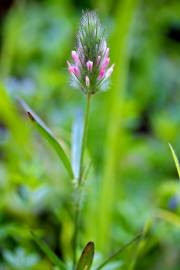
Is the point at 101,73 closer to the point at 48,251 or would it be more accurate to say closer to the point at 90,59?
the point at 90,59

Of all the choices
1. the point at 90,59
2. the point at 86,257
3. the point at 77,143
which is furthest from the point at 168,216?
the point at 90,59

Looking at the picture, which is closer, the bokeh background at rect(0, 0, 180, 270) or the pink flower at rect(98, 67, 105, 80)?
the pink flower at rect(98, 67, 105, 80)

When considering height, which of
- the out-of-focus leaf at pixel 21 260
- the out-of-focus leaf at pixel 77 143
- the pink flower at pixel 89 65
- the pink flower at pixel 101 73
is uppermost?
the pink flower at pixel 89 65

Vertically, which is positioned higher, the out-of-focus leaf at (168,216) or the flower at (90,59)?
the flower at (90,59)

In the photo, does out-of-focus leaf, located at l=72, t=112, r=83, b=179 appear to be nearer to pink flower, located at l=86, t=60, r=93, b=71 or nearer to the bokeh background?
the bokeh background

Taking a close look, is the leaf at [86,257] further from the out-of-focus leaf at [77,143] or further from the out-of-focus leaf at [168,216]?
the out-of-focus leaf at [168,216]

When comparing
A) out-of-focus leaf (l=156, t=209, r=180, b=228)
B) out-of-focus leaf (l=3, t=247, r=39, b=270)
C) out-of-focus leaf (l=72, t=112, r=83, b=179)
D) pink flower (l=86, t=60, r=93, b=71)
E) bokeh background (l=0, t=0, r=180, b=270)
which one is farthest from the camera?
bokeh background (l=0, t=0, r=180, b=270)

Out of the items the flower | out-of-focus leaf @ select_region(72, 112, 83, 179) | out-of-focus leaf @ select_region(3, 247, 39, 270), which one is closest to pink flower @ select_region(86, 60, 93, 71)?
the flower

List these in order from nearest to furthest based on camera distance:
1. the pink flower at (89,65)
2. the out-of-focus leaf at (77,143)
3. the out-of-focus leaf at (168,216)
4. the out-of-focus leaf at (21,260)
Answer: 1. the pink flower at (89,65)
2. the out-of-focus leaf at (77,143)
3. the out-of-focus leaf at (21,260)
4. the out-of-focus leaf at (168,216)

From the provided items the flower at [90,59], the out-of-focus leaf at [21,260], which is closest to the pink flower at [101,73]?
the flower at [90,59]
